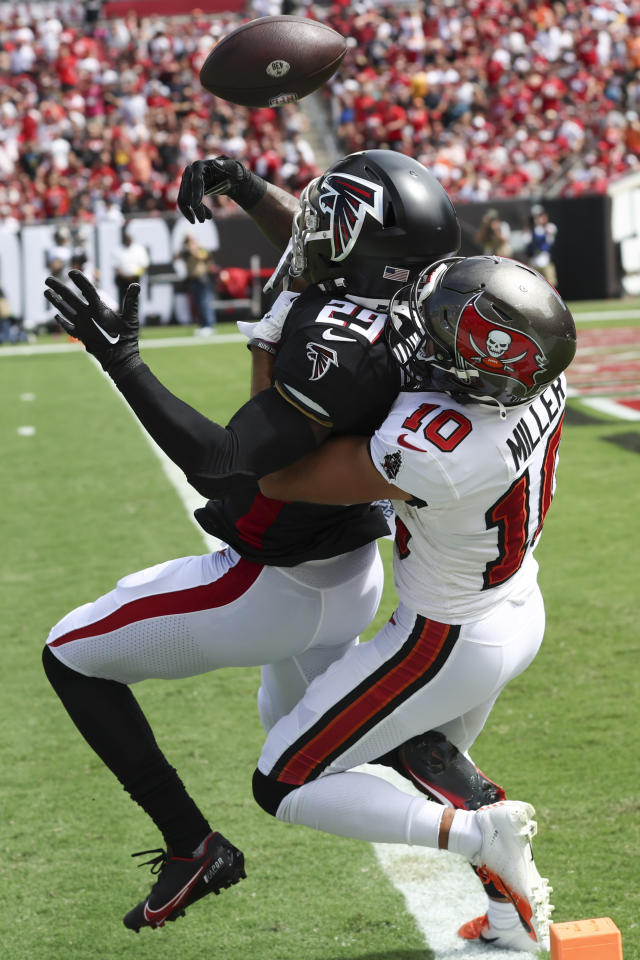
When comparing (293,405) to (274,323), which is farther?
(274,323)

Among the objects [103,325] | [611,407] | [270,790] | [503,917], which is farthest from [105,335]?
[611,407]

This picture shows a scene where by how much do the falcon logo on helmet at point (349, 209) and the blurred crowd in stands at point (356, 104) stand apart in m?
15.8

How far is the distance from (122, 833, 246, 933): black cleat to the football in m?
1.94

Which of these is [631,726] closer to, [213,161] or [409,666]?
[409,666]

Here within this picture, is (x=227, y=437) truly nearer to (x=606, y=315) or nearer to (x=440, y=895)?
(x=440, y=895)

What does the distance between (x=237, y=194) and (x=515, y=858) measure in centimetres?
175

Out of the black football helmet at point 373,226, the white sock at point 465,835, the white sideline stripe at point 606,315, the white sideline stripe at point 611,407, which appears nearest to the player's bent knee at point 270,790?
the white sock at point 465,835

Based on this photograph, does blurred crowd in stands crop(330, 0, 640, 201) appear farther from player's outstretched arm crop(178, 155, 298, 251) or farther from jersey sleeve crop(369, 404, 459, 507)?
jersey sleeve crop(369, 404, 459, 507)

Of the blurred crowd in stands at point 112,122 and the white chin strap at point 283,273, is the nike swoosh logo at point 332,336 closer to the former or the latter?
the white chin strap at point 283,273

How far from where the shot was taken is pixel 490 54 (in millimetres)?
22031

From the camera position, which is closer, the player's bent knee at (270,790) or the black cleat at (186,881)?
the player's bent knee at (270,790)

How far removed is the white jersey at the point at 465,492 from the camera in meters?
2.26

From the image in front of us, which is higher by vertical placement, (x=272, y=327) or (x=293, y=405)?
(x=272, y=327)

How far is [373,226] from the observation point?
2.48 metres
